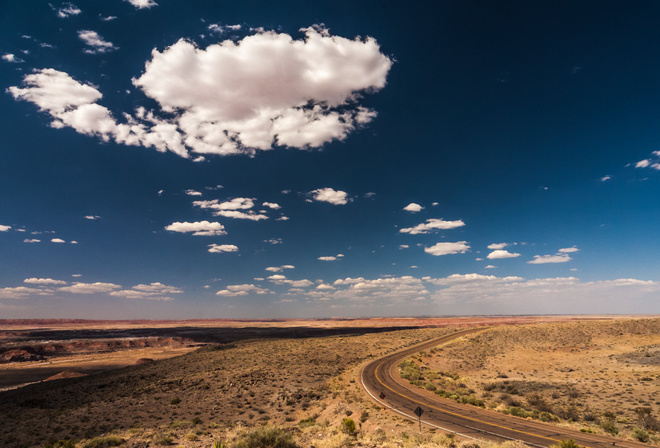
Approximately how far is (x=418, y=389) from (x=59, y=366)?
273 ft

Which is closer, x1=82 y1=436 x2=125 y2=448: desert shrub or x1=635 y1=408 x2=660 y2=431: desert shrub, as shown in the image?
x1=82 y1=436 x2=125 y2=448: desert shrub

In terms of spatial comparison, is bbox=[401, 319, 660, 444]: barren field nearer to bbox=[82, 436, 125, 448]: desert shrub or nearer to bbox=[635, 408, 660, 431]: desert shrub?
bbox=[635, 408, 660, 431]: desert shrub

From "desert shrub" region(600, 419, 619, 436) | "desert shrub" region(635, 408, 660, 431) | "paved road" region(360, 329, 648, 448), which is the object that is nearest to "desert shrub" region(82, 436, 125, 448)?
"paved road" region(360, 329, 648, 448)

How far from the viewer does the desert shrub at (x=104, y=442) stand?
2020cm

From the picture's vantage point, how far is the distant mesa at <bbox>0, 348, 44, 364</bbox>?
8156 centimetres

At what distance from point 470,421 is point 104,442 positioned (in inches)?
1026

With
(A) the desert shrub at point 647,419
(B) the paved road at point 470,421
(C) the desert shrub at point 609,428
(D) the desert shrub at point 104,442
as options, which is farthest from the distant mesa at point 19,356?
(A) the desert shrub at point 647,419

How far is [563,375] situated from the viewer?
1617 inches

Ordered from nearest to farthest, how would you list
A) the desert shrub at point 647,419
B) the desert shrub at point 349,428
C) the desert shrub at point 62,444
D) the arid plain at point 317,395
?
the desert shrub at point 349,428 → the desert shrub at point 62,444 → the desert shrub at point 647,419 → the arid plain at point 317,395

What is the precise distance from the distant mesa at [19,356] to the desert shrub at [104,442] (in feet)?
305

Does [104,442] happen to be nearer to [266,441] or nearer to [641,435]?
[266,441]

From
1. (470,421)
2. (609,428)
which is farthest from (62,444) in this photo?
(609,428)

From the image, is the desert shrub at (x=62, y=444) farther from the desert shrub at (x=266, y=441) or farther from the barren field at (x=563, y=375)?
the barren field at (x=563, y=375)

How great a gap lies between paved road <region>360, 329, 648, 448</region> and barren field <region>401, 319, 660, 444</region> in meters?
1.80
